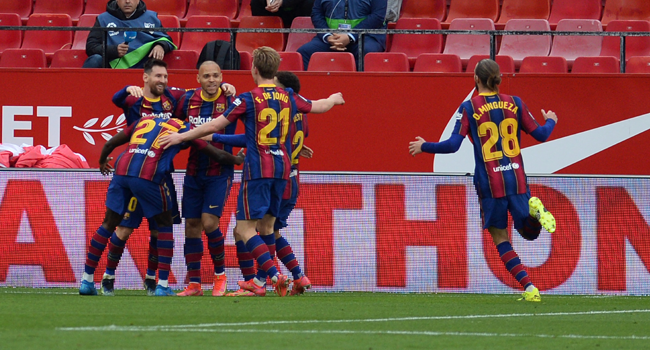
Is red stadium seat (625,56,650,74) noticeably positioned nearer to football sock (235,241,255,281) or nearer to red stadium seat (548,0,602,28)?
red stadium seat (548,0,602,28)

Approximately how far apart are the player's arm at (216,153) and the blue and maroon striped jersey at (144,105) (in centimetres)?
48

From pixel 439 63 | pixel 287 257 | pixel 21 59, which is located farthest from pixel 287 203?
pixel 21 59

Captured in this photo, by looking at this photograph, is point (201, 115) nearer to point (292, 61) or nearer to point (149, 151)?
point (149, 151)

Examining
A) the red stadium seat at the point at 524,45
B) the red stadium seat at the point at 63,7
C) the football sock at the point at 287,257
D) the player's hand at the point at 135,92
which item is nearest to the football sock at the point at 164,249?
the football sock at the point at 287,257

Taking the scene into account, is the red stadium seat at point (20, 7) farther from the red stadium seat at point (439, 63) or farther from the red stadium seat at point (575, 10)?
the red stadium seat at point (575, 10)

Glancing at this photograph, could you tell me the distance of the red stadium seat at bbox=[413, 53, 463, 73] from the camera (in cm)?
1211

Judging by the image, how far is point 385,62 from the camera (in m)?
12.2

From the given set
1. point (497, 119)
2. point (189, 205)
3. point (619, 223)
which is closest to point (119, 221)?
point (189, 205)

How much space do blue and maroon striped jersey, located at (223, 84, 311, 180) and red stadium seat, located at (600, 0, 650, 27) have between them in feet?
23.0

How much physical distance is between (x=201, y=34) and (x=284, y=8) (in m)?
1.17

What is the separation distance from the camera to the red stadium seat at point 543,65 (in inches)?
476

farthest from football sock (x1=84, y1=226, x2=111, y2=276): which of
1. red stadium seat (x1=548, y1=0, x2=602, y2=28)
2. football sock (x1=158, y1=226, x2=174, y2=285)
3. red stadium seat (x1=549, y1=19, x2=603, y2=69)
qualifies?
red stadium seat (x1=548, y1=0, x2=602, y2=28)

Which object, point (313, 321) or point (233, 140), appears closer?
point (313, 321)

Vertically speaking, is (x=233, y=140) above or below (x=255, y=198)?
above
